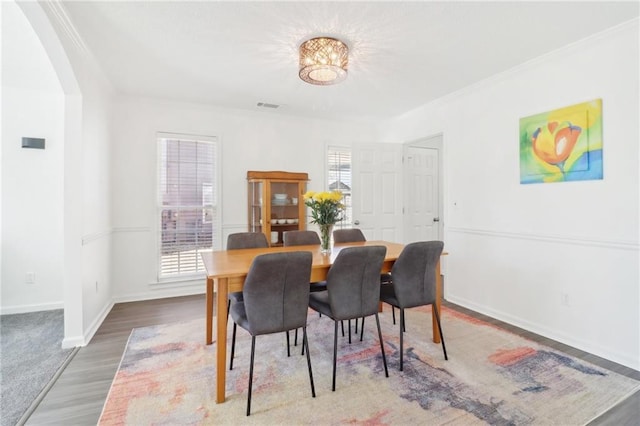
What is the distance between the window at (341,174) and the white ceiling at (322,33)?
1.49 m

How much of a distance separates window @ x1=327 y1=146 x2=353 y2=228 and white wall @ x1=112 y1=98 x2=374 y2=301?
0.27 m

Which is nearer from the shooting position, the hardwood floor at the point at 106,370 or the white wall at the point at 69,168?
the hardwood floor at the point at 106,370

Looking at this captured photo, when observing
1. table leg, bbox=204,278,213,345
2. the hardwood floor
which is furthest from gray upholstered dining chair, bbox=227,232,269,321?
the hardwood floor

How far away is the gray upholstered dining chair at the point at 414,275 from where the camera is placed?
2396 mm

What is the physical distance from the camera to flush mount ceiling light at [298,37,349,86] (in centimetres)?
256

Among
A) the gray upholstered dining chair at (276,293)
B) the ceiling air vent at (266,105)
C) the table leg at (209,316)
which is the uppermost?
the ceiling air vent at (266,105)

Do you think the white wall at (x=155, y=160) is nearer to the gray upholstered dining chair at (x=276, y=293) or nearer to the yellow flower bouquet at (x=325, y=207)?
the yellow flower bouquet at (x=325, y=207)

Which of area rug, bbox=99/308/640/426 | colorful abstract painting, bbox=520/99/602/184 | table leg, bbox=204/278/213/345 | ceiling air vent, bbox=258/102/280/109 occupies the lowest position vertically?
area rug, bbox=99/308/640/426

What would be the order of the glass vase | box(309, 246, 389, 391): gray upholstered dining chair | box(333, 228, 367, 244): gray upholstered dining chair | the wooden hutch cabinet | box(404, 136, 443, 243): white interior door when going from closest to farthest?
box(309, 246, 389, 391): gray upholstered dining chair, the glass vase, box(333, 228, 367, 244): gray upholstered dining chair, the wooden hutch cabinet, box(404, 136, 443, 243): white interior door

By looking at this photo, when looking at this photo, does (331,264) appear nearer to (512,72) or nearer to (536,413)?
Answer: (536,413)

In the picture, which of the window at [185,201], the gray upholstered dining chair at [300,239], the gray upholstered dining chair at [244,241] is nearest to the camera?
the gray upholstered dining chair at [244,241]

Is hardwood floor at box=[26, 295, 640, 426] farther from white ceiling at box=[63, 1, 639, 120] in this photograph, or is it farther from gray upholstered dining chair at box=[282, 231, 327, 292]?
white ceiling at box=[63, 1, 639, 120]

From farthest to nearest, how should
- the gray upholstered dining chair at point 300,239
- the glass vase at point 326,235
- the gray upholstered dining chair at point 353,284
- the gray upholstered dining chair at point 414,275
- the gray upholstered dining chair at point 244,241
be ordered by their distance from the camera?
the gray upholstered dining chair at point 300,239 < the gray upholstered dining chair at point 244,241 < the glass vase at point 326,235 < the gray upholstered dining chair at point 414,275 < the gray upholstered dining chair at point 353,284

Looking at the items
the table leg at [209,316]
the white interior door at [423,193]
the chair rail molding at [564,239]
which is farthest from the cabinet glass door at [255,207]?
the chair rail molding at [564,239]
